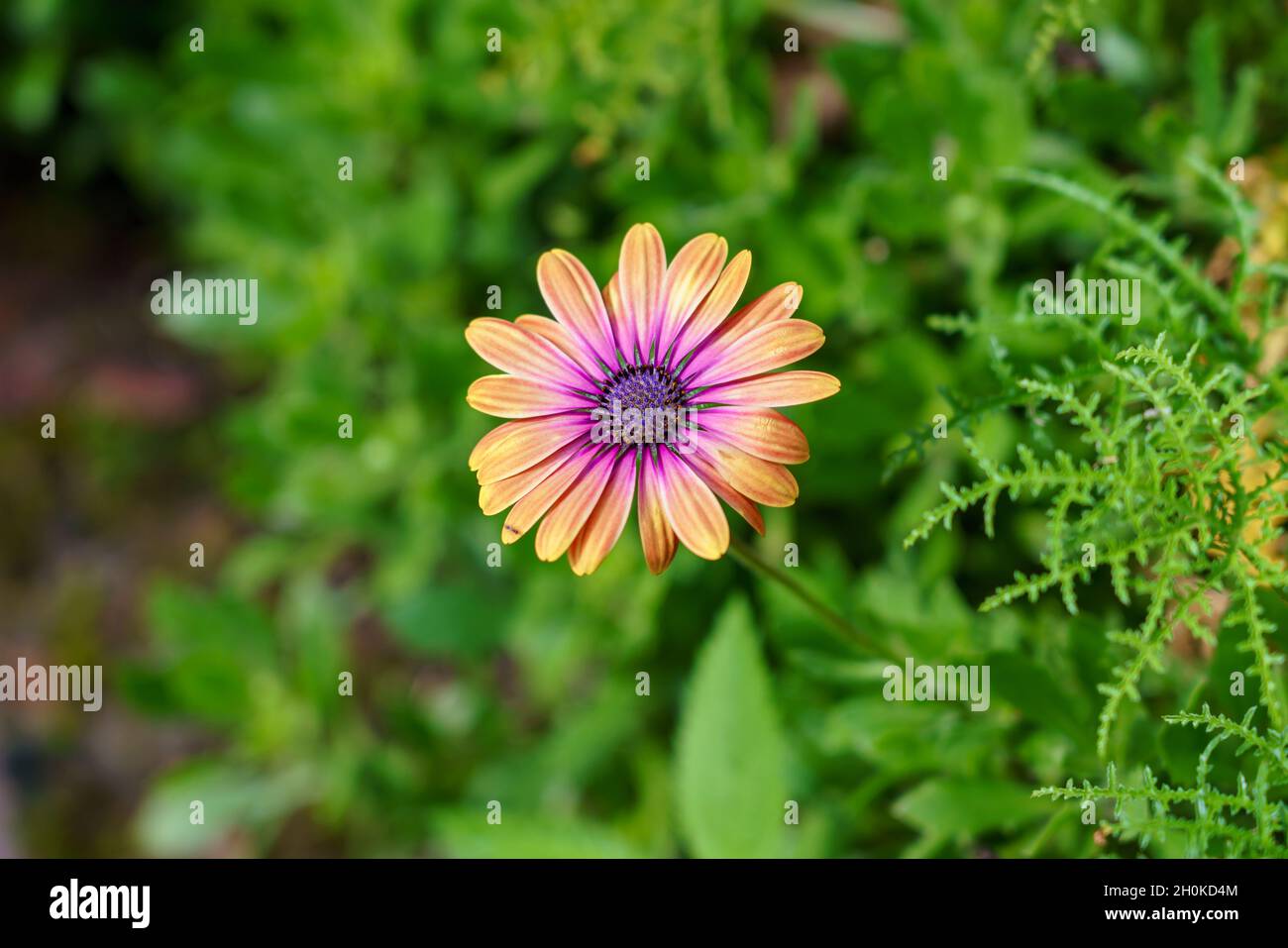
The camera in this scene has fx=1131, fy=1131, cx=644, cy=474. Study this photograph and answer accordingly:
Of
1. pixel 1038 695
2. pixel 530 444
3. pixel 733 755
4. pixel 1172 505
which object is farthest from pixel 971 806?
pixel 530 444

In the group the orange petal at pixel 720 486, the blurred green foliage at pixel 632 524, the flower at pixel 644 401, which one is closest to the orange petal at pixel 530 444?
the flower at pixel 644 401

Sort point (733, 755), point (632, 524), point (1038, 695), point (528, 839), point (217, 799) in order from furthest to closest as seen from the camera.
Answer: point (217, 799) → point (632, 524) → point (528, 839) → point (733, 755) → point (1038, 695)

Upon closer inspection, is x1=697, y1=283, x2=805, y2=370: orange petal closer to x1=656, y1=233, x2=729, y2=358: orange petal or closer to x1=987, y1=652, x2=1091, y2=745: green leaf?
x1=656, y1=233, x2=729, y2=358: orange petal

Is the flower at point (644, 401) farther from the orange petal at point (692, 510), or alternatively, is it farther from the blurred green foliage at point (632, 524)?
the blurred green foliage at point (632, 524)

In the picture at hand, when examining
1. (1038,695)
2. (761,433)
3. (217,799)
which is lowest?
(217,799)

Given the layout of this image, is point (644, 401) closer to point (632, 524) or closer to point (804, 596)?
point (804, 596)
